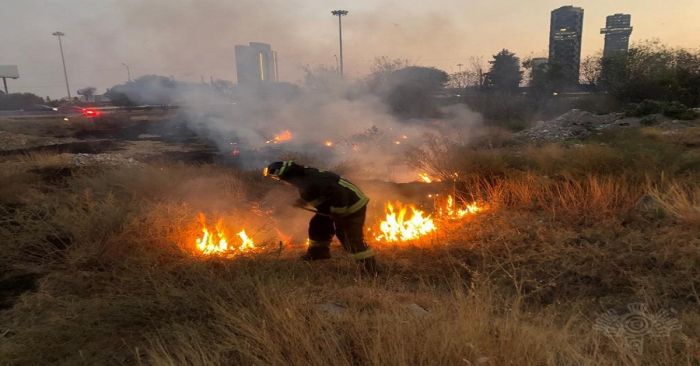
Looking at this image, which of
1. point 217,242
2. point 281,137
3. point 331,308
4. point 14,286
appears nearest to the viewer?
point 331,308

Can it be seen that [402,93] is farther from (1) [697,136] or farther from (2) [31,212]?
(2) [31,212]

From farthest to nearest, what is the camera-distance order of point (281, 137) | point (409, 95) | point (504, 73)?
1. point (504, 73)
2. point (409, 95)
3. point (281, 137)

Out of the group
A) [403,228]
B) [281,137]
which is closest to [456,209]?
[403,228]

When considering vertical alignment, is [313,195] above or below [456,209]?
above

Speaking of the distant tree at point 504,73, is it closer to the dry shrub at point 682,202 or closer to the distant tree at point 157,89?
the distant tree at point 157,89

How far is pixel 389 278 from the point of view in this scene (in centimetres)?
476

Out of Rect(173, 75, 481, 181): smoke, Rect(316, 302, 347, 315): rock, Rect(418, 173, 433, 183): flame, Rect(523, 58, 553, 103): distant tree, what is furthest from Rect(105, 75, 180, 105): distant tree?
Rect(523, 58, 553, 103): distant tree

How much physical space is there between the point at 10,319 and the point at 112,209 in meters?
1.87

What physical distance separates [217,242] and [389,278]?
2.30 metres

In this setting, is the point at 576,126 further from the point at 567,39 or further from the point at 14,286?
the point at 567,39

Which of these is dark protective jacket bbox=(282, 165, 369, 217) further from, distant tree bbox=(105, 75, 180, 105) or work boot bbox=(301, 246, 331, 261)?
distant tree bbox=(105, 75, 180, 105)

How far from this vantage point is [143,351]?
3025 mm

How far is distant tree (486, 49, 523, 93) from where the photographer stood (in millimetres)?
36969

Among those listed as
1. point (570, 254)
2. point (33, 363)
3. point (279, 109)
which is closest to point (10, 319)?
point (33, 363)
